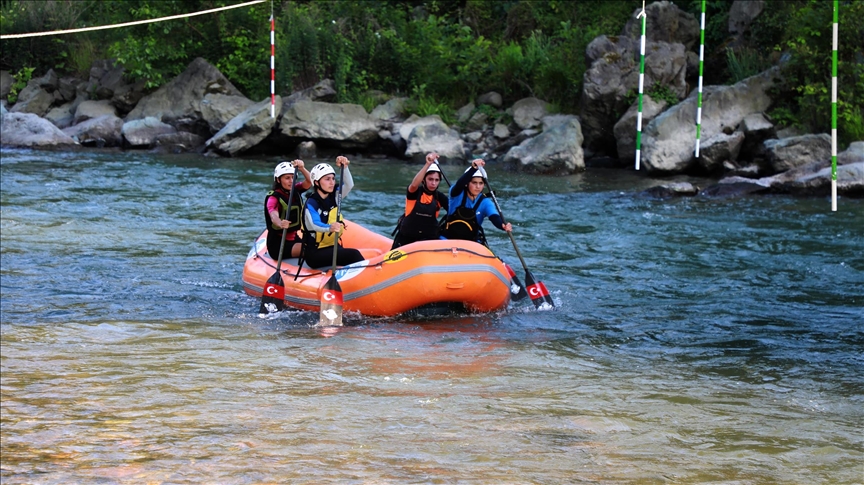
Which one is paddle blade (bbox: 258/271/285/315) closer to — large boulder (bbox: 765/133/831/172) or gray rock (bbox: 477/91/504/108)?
large boulder (bbox: 765/133/831/172)

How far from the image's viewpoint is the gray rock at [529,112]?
16625 millimetres

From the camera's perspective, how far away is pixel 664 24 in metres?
16.2

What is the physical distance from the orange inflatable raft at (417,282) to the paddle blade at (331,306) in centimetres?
12

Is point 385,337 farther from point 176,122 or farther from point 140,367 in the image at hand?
point 176,122

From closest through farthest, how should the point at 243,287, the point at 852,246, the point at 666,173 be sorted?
the point at 243,287
the point at 852,246
the point at 666,173

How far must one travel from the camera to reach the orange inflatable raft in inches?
261

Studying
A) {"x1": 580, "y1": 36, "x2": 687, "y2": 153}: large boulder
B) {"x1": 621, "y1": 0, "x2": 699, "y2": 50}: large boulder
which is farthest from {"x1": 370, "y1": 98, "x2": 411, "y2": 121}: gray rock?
{"x1": 621, "y1": 0, "x2": 699, "y2": 50}: large boulder

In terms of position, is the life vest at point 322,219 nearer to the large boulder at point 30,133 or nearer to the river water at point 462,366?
the river water at point 462,366

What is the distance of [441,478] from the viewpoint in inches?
147

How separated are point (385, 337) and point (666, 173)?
8.52 m

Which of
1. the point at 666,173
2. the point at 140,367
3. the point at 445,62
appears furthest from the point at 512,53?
the point at 140,367

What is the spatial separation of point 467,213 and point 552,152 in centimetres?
739

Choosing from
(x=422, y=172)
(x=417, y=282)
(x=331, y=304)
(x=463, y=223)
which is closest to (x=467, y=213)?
(x=463, y=223)

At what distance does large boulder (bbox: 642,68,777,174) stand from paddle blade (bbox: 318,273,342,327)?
8.01 meters
